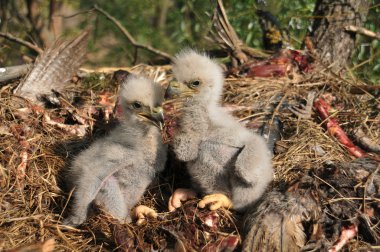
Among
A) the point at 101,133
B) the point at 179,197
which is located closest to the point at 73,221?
the point at 179,197

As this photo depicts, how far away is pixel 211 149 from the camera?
3.47 meters

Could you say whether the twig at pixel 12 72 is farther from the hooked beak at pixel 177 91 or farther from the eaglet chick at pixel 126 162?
the hooked beak at pixel 177 91

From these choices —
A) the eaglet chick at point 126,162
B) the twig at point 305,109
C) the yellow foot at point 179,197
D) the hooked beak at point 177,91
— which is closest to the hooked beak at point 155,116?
the eaglet chick at point 126,162

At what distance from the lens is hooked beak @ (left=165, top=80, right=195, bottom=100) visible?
11.8ft

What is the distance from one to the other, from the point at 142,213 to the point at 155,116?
0.61 m

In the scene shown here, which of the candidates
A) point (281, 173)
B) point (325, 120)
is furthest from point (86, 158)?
point (325, 120)

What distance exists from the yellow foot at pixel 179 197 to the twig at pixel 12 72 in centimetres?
189

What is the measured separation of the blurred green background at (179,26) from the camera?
595 cm

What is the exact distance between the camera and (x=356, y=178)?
352cm

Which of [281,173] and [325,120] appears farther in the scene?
[325,120]

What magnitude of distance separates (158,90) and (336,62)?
2336 millimetres

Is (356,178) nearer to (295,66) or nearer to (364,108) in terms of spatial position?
(364,108)

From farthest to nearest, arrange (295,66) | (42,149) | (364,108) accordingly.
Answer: (295,66) < (364,108) < (42,149)

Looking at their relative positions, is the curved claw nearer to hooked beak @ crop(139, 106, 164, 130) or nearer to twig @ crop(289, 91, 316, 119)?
hooked beak @ crop(139, 106, 164, 130)
